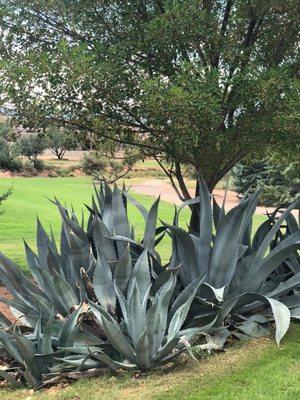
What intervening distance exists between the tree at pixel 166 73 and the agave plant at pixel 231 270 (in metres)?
1.05

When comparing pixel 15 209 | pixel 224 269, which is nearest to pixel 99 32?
pixel 224 269

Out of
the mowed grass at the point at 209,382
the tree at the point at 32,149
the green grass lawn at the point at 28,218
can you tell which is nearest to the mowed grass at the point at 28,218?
the green grass lawn at the point at 28,218

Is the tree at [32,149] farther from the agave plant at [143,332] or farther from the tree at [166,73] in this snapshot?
the agave plant at [143,332]

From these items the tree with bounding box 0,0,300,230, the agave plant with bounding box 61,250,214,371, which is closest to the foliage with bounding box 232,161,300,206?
the tree with bounding box 0,0,300,230

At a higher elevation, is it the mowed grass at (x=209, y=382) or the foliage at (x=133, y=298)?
the foliage at (x=133, y=298)

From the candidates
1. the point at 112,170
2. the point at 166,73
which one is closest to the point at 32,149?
the point at 112,170

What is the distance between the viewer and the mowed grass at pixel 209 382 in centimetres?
387

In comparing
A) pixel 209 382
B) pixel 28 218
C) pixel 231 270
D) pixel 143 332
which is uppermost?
pixel 231 270

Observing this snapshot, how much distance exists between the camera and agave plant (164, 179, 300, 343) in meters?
5.07

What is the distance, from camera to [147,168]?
186 ft

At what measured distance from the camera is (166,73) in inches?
273

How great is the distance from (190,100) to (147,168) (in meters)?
51.1

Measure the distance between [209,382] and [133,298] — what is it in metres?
0.84

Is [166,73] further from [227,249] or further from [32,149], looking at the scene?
[32,149]
